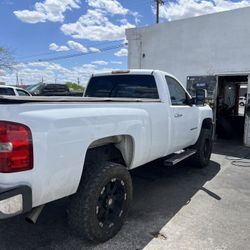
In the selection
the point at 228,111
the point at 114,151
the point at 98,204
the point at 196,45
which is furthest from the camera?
the point at 228,111

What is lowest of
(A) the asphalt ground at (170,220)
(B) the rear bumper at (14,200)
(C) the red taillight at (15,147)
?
(A) the asphalt ground at (170,220)

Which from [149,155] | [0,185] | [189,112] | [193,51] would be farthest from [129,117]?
[193,51]

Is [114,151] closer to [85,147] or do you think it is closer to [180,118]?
[85,147]

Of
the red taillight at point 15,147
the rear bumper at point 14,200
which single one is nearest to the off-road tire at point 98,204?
the rear bumper at point 14,200

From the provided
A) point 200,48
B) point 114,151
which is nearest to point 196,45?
point 200,48

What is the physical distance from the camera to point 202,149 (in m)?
6.48

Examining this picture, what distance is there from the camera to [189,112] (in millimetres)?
5598

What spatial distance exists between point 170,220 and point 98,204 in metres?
1.22

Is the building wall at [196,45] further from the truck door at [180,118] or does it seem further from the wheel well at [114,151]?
the wheel well at [114,151]

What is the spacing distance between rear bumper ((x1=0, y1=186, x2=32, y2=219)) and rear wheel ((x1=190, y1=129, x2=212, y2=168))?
459 centimetres

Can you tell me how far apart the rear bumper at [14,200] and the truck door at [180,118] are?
279 centimetres

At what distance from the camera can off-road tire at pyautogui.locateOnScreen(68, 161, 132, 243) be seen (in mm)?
3045

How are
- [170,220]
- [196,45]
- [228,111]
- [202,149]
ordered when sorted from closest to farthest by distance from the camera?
[170,220]
[202,149]
[196,45]
[228,111]

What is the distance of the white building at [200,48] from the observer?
962 centimetres
